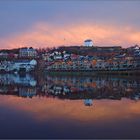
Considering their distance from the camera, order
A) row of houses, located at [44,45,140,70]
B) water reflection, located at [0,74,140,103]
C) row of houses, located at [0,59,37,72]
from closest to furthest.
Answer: water reflection, located at [0,74,140,103] < row of houses, located at [44,45,140,70] < row of houses, located at [0,59,37,72]

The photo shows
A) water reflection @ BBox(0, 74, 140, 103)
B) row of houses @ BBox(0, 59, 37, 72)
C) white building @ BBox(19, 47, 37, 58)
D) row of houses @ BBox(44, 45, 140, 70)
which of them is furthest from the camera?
white building @ BBox(19, 47, 37, 58)

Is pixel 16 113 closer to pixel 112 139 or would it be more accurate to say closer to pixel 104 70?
pixel 112 139

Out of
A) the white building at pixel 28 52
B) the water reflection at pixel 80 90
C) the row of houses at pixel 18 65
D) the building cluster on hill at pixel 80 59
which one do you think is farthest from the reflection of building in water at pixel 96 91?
the white building at pixel 28 52

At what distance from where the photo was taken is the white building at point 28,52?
8750cm

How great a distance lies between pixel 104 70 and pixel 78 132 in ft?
145

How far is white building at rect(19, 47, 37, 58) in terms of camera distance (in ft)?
287

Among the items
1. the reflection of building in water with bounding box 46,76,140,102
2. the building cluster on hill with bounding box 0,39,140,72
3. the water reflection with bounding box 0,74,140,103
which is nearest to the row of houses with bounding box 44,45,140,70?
the building cluster on hill with bounding box 0,39,140,72

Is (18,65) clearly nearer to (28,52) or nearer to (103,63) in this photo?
(28,52)

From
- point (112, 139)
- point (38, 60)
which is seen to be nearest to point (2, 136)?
point (112, 139)

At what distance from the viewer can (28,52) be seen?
3472 inches

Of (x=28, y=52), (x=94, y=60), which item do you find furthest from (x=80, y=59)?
(x=28, y=52)

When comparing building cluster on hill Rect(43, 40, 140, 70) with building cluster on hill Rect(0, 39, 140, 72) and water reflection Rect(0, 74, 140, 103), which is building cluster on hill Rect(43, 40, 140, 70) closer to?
building cluster on hill Rect(0, 39, 140, 72)

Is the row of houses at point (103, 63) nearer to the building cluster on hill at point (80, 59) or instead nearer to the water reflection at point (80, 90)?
the building cluster on hill at point (80, 59)

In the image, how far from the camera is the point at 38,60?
77125mm
